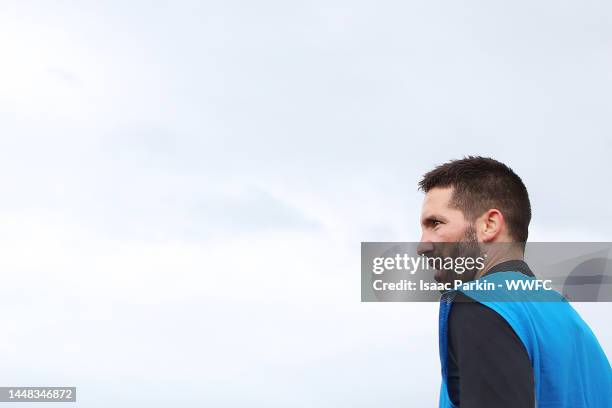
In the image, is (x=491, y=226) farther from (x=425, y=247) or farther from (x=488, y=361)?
(x=488, y=361)

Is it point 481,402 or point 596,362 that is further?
point 596,362

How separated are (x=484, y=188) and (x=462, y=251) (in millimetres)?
527

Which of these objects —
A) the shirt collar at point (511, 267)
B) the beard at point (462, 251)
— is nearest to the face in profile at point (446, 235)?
the beard at point (462, 251)

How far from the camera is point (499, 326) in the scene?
4.18m

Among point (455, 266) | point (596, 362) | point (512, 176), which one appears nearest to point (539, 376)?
point (596, 362)

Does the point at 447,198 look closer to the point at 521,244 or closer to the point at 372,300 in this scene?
the point at 521,244

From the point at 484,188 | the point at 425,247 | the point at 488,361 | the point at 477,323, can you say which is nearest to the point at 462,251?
the point at 425,247

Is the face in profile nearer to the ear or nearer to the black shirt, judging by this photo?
the ear

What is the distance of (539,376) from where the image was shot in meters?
4.32

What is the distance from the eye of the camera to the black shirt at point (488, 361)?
4.00 meters

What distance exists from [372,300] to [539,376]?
2154mm

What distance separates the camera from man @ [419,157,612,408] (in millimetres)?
4070

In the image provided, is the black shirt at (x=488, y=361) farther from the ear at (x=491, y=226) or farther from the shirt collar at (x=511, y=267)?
the ear at (x=491, y=226)

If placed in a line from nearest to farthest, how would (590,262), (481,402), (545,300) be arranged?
(481,402) < (545,300) < (590,262)
